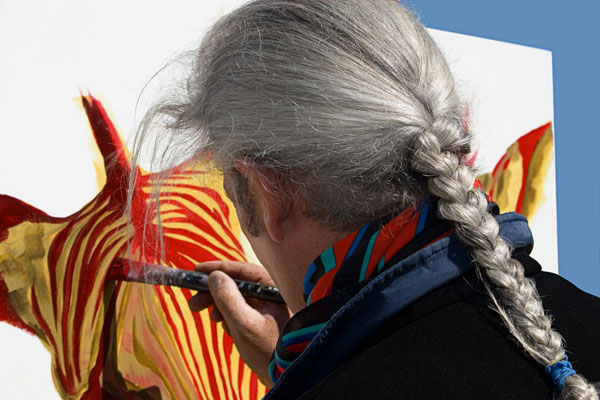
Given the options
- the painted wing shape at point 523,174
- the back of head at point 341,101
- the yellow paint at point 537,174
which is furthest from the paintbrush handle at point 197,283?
the yellow paint at point 537,174

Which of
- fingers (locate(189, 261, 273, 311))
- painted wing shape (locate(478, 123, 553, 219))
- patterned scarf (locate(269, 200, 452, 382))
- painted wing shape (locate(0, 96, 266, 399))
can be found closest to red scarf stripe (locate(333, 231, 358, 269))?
patterned scarf (locate(269, 200, 452, 382))

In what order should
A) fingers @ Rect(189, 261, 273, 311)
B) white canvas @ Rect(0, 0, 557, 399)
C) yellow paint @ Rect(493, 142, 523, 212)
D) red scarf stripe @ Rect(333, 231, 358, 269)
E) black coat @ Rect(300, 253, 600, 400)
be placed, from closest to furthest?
black coat @ Rect(300, 253, 600, 400), red scarf stripe @ Rect(333, 231, 358, 269), white canvas @ Rect(0, 0, 557, 399), fingers @ Rect(189, 261, 273, 311), yellow paint @ Rect(493, 142, 523, 212)

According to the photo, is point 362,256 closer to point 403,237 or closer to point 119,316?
point 403,237

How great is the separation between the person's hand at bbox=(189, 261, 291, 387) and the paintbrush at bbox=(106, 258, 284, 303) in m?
0.02

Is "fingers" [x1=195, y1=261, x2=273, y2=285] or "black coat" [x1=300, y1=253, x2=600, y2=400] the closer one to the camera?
"black coat" [x1=300, y1=253, x2=600, y2=400]

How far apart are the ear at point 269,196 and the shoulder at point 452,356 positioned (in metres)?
0.16

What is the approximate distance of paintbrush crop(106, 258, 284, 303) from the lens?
887mm

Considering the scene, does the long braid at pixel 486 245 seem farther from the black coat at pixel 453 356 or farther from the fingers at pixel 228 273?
the fingers at pixel 228 273

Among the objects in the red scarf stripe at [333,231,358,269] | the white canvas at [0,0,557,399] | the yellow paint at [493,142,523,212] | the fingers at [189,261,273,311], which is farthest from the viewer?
the yellow paint at [493,142,523,212]

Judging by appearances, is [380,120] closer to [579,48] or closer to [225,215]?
[225,215]

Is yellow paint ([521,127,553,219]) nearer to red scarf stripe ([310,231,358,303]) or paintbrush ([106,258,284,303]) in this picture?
paintbrush ([106,258,284,303])

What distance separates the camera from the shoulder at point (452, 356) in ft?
1.29

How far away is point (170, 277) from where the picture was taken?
0.91 meters

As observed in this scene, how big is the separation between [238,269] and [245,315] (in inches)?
4.2
